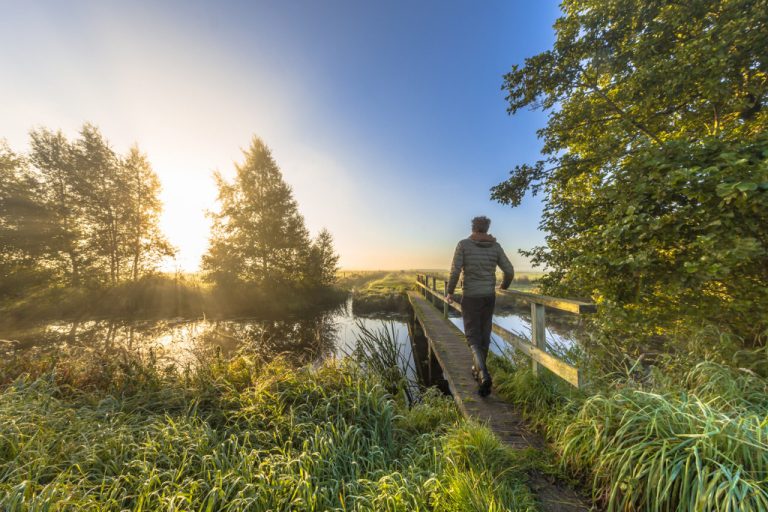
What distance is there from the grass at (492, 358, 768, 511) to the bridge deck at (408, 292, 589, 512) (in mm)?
179

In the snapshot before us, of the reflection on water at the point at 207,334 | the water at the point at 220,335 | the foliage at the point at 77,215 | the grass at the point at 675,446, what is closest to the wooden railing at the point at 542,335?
the grass at the point at 675,446

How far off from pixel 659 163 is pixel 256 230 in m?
16.4

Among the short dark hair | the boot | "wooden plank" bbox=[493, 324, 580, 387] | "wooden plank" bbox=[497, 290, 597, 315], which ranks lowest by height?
→ the boot

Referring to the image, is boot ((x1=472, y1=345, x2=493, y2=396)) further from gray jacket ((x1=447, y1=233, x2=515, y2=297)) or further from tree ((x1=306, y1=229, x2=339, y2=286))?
tree ((x1=306, y1=229, x2=339, y2=286))

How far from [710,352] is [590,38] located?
18.6 ft

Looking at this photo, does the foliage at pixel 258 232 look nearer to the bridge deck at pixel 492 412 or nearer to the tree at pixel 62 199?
the tree at pixel 62 199

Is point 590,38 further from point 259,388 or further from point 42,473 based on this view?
point 42,473

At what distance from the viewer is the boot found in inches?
132

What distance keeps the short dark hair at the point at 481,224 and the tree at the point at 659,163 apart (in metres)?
1.06

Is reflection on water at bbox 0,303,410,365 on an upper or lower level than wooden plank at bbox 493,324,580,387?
lower

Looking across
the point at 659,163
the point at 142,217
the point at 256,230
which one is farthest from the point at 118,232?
the point at 659,163

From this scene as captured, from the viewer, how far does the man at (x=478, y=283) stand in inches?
135

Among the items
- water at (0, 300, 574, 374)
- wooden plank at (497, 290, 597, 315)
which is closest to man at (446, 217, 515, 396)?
wooden plank at (497, 290, 597, 315)

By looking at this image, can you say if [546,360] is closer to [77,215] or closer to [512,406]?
[512,406]
